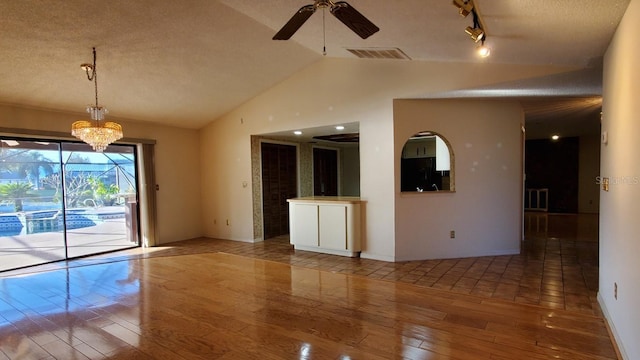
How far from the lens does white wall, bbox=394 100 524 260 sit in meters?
4.84

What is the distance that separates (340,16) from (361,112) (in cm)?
277

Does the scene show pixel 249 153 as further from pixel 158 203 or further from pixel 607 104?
pixel 607 104

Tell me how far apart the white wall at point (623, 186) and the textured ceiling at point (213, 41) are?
0.22 m

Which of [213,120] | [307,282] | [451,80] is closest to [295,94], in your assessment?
[213,120]

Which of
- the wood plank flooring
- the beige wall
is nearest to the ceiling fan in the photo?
the wood plank flooring

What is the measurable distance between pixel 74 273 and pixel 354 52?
16.0 ft

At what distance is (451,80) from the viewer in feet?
13.9

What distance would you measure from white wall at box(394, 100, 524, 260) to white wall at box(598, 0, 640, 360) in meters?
1.96

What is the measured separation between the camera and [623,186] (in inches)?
91.6

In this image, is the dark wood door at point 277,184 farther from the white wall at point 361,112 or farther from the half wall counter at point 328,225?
the half wall counter at point 328,225

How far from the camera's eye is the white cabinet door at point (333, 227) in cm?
518

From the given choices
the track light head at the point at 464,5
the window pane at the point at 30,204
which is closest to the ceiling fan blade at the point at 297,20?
the track light head at the point at 464,5

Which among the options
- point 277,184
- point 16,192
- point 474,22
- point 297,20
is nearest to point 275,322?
point 297,20

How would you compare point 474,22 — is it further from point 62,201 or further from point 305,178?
point 62,201
